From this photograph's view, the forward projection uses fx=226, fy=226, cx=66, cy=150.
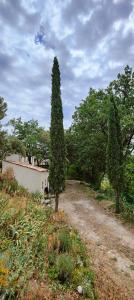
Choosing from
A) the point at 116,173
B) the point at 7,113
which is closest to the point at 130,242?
the point at 116,173

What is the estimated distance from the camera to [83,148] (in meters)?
21.9

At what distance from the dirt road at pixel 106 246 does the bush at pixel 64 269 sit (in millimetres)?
838

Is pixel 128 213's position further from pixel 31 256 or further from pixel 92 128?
pixel 31 256

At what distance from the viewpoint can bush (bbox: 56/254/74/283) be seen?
4.94 meters

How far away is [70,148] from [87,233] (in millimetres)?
16771

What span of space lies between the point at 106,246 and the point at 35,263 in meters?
5.11

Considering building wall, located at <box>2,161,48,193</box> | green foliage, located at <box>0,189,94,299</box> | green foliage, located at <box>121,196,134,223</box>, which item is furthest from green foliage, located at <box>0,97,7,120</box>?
green foliage, located at <box>121,196,134,223</box>

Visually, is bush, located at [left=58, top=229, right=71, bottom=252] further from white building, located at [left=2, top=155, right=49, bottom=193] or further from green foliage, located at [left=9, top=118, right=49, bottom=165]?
green foliage, located at [left=9, top=118, right=49, bottom=165]

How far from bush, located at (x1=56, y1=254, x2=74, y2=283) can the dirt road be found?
0.84 metres

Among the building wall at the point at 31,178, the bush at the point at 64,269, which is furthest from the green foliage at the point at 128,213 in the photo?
the bush at the point at 64,269

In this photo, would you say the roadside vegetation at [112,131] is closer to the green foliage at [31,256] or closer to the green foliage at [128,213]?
the green foliage at [128,213]

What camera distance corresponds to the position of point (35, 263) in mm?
4793

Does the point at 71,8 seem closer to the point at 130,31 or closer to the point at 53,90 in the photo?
the point at 130,31

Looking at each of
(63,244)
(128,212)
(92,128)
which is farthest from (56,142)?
(92,128)
